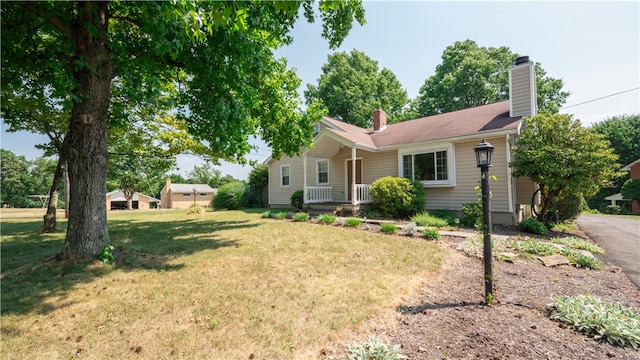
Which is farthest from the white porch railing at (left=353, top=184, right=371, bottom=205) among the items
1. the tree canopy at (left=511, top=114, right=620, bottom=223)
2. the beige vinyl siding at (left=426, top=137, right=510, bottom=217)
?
the tree canopy at (left=511, top=114, right=620, bottom=223)

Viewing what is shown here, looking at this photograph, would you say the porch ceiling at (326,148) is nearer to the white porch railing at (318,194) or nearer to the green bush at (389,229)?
the white porch railing at (318,194)

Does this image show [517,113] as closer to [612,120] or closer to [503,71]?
[503,71]

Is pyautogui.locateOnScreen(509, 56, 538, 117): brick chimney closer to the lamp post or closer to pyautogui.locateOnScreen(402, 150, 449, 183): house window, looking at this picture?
pyautogui.locateOnScreen(402, 150, 449, 183): house window

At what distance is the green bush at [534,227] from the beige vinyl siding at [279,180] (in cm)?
1127

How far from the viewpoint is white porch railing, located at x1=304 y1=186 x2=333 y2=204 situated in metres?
14.3

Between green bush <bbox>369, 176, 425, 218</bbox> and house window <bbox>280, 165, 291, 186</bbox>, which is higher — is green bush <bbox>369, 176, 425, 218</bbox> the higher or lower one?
the lower one

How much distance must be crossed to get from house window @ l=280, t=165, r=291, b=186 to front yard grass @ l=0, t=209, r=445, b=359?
1129cm

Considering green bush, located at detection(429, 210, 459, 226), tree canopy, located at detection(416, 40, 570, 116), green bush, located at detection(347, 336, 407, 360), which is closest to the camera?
green bush, located at detection(347, 336, 407, 360)

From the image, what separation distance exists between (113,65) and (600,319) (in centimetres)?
885

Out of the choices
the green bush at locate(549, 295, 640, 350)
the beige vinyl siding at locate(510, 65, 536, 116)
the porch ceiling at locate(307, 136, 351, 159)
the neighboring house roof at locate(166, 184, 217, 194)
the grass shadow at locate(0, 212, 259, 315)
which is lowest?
the green bush at locate(549, 295, 640, 350)

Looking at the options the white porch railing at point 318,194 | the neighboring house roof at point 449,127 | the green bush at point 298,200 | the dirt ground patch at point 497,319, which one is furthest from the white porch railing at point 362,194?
the dirt ground patch at point 497,319

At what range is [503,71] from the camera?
26.0 meters

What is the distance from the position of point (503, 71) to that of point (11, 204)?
236 ft

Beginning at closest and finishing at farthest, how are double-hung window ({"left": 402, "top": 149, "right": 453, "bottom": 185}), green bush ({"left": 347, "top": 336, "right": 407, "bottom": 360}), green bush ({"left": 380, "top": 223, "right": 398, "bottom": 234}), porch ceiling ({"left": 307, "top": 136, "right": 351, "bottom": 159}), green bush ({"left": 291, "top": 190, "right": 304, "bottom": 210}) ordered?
green bush ({"left": 347, "top": 336, "right": 407, "bottom": 360})
green bush ({"left": 380, "top": 223, "right": 398, "bottom": 234})
double-hung window ({"left": 402, "top": 149, "right": 453, "bottom": 185})
porch ceiling ({"left": 307, "top": 136, "right": 351, "bottom": 159})
green bush ({"left": 291, "top": 190, "right": 304, "bottom": 210})
